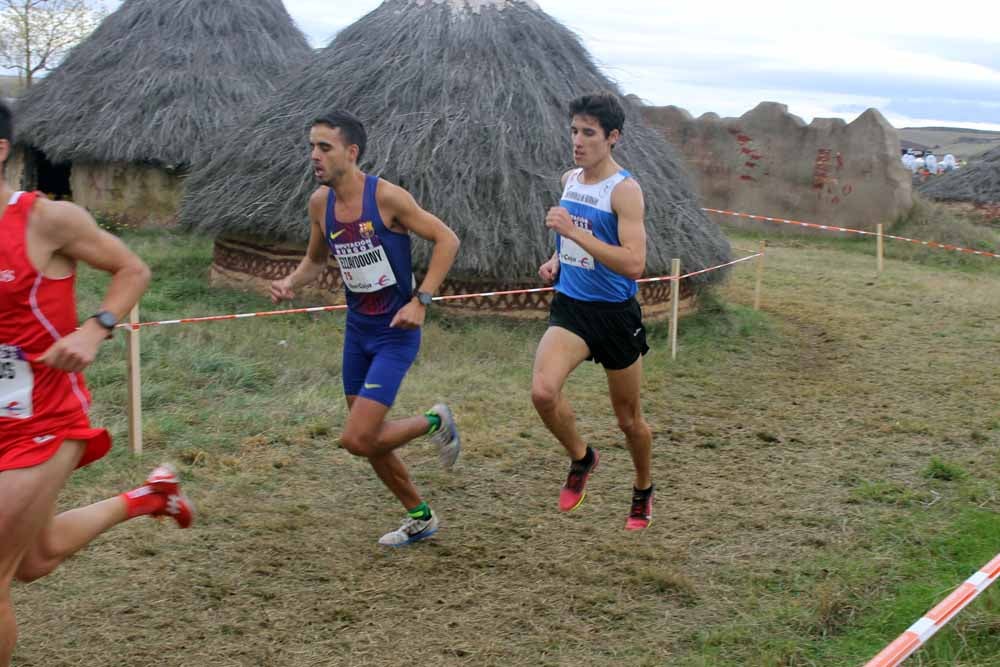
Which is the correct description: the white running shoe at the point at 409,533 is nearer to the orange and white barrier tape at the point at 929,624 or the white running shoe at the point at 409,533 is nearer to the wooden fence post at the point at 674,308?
the orange and white barrier tape at the point at 929,624

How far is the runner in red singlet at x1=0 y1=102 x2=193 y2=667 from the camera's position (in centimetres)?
279

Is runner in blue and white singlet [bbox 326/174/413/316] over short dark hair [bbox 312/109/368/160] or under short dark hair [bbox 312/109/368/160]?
under

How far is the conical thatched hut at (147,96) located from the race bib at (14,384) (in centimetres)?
1221

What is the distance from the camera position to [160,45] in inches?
618

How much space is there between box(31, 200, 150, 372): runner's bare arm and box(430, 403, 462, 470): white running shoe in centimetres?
190

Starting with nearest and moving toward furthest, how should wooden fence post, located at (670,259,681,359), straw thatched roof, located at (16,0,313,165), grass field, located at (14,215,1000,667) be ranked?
grass field, located at (14,215,1000,667)
wooden fence post, located at (670,259,681,359)
straw thatched roof, located at (16,0,313,165)

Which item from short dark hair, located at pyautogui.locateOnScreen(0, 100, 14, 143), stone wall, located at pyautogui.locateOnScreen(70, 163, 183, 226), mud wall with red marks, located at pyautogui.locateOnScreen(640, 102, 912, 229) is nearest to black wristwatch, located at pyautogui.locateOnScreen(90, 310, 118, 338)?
short dark hair, located at pyautogui.locateOnScreen(0, 100, 14, 143)

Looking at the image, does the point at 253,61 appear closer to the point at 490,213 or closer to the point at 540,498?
the point at 490,213

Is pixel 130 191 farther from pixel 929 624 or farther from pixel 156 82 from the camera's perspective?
pixel 929 624

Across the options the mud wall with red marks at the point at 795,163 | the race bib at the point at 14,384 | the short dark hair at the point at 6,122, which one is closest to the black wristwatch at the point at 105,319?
the race bib at the point at 14,384

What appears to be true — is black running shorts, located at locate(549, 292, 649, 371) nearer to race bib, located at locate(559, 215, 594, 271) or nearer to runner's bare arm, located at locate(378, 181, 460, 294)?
race bib, located at locate(559, 215, 594, 271)

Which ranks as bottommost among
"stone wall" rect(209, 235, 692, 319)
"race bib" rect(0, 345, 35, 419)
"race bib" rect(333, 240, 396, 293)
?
"stone wall" rect(209, 235, 692, 319)

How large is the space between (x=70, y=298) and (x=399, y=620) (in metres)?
1.75

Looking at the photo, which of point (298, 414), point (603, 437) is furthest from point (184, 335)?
point (603, 437)
